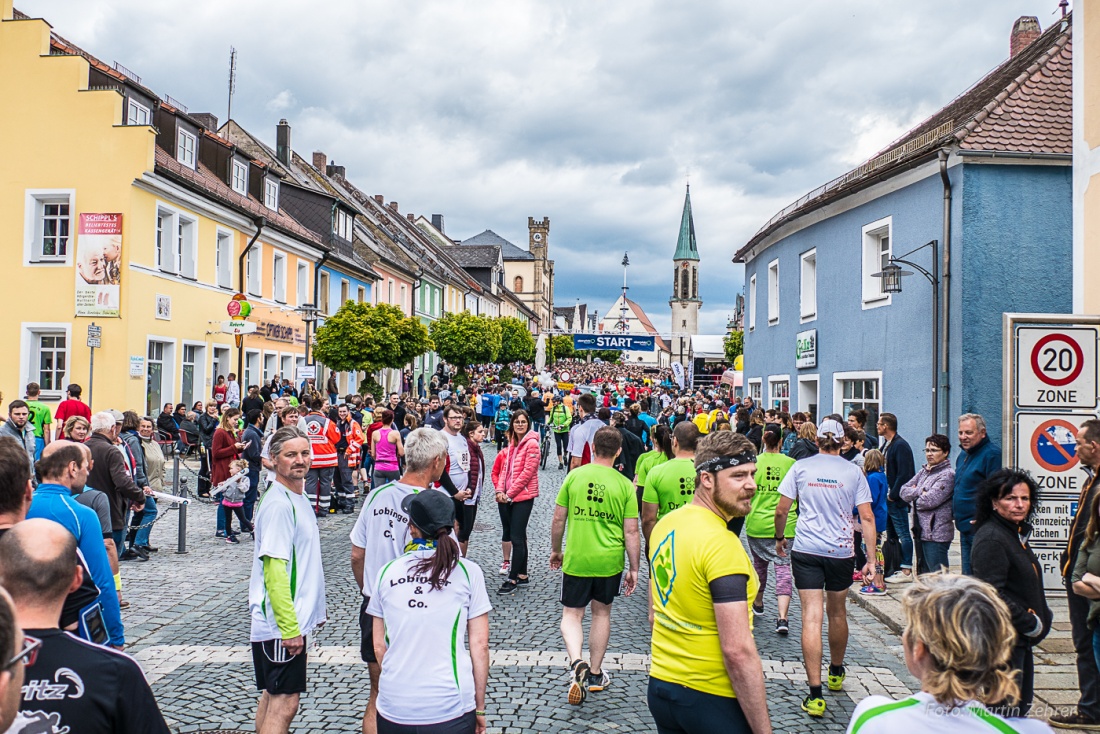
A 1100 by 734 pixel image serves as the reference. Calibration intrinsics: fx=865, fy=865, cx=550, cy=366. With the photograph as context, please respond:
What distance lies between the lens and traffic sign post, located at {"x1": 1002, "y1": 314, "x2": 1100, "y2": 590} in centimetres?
732

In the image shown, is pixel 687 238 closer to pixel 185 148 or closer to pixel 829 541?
pixel 185 148

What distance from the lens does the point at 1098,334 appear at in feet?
24.8

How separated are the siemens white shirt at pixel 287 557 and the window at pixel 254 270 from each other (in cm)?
2389

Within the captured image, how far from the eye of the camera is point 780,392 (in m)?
22.6

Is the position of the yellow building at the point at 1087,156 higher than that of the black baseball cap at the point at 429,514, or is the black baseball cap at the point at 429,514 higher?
the yellow building at the point at 1087,156

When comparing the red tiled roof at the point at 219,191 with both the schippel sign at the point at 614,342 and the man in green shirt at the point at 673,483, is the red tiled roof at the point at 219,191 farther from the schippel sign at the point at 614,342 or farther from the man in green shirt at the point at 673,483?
the man in green shirt at the point at 673,483

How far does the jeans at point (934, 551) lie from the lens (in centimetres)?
806

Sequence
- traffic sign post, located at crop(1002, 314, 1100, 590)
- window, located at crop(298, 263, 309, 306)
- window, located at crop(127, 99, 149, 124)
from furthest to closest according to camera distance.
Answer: window, located at crop(298, 263, 309, 306) < window, located at crop(127, 99, 149, 124) < traffic sign post, located at crop(1002, 314, 1100, 590)

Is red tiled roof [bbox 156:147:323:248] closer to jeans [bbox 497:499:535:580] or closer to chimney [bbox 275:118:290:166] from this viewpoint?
chimney [bbox 275:118:290:166]

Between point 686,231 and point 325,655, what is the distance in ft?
437

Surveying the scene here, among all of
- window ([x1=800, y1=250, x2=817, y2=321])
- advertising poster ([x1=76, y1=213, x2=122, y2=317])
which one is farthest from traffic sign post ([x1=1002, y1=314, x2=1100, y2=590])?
advertising poster ([x1=76, y1=213, x2=122, y2=317])

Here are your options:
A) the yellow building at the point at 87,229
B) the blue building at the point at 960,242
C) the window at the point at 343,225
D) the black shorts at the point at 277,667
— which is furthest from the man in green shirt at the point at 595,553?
the window at the point at 343,225

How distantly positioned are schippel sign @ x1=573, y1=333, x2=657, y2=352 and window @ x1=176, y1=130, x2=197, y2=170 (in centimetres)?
1898

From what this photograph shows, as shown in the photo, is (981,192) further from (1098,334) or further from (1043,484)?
(1043,484)
